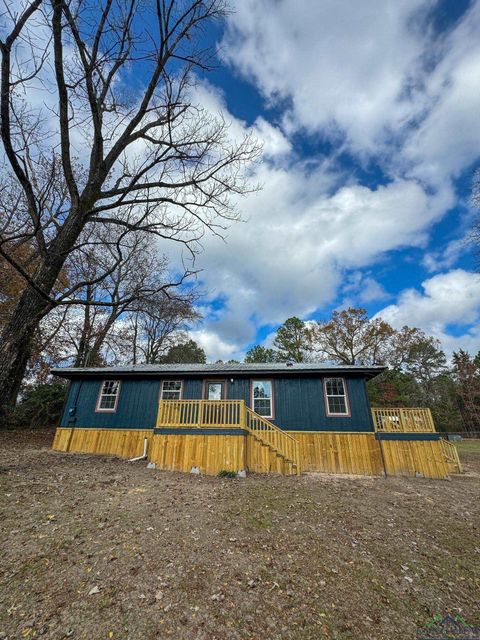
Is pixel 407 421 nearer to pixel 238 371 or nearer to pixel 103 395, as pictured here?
pixel 238 371

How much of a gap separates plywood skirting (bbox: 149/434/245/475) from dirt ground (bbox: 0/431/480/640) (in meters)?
1.89

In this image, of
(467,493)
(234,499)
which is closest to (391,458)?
(467,493)

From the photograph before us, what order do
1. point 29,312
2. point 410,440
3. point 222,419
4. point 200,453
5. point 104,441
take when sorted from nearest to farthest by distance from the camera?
point 29,312, point 200,453, point 222,419, point 410,440, point 104,441

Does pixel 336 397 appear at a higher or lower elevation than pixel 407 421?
higher

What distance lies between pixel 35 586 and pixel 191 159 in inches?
356

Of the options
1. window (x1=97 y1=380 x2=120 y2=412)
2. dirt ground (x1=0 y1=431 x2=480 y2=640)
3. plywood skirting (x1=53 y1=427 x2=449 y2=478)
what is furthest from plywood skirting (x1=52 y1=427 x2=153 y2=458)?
dirt ground (x1=0 y1=431 x2=480 y2=640)

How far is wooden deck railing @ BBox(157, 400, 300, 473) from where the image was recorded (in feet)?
31.3

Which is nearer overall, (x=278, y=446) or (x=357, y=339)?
(x=278, y=446)

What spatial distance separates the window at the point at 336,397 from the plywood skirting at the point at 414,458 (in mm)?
1907

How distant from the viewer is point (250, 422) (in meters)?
10.2

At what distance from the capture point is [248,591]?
3.38m

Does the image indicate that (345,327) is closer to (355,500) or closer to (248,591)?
(355,500)

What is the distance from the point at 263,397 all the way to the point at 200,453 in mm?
3918

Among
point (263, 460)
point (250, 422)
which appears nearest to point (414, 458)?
point (263, 460)
